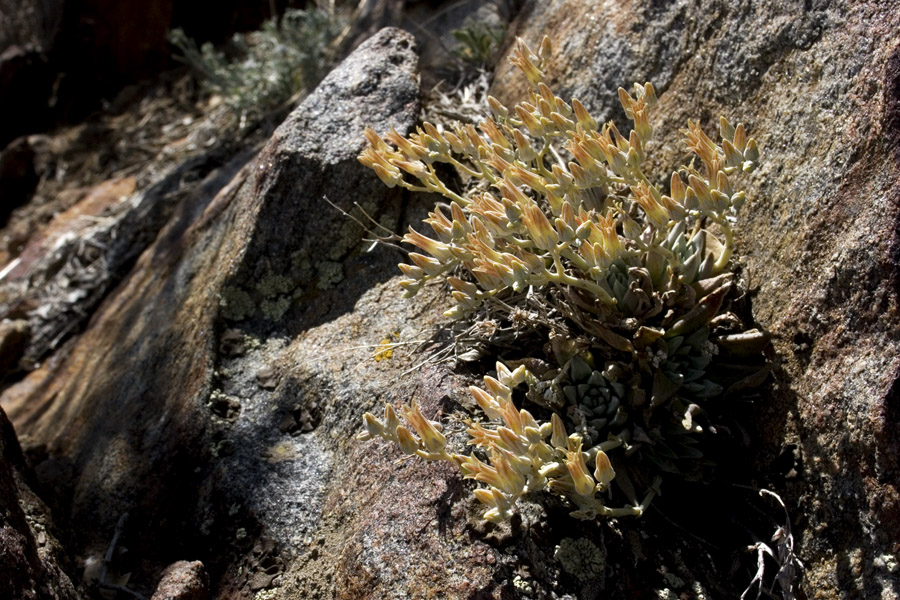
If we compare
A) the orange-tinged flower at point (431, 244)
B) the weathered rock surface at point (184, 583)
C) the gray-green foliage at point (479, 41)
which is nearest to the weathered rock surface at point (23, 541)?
the weathered rock surface at point (184, 583)

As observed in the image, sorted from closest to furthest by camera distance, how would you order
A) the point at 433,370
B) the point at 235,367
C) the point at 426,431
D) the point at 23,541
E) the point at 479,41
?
the point at 426,431 → the point at 23,541 → the point at 433,370 → the point at 235,367 → the point at 479,41

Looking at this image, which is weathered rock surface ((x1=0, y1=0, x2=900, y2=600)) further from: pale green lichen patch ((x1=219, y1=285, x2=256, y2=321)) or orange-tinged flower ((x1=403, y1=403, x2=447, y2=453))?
orange-tinged flower ((x1=403, y1=403, x2=447, y2=453))

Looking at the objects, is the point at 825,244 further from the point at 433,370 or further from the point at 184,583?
the point at 184,583

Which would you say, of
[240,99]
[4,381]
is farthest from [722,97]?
[4,381]

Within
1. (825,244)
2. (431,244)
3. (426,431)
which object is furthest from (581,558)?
(825,244)

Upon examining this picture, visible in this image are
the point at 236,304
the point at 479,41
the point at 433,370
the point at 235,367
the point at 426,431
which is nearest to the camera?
the point at 426,431

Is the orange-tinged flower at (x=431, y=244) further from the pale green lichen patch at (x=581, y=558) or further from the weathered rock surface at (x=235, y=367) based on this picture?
the pale green lichen patch at (x=581, y=558)
